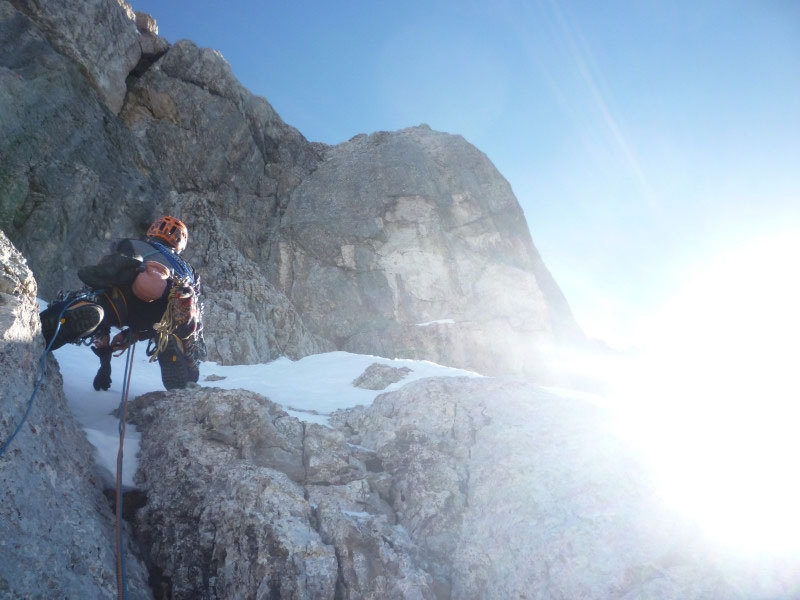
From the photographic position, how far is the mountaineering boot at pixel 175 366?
6818 millimetres

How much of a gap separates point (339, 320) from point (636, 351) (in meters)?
20.8

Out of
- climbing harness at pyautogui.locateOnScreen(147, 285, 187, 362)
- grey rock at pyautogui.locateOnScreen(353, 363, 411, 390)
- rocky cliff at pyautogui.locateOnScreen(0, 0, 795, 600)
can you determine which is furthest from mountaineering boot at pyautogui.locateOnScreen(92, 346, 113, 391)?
grey rock at pyautogui.locateOnScreen(353, 363, 411, 390)

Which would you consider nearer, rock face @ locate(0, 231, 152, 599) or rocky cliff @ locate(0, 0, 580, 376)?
rock face @ locate(0, 231, 152, 599)

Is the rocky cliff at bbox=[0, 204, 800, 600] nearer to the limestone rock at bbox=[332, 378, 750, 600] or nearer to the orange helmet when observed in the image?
the limestone rock at bbox=[332, 378, 750, 600]

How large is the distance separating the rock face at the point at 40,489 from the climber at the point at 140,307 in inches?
21.5

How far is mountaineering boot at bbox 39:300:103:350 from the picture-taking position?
5.19 metres

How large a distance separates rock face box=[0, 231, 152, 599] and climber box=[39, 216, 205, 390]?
0.55 metres

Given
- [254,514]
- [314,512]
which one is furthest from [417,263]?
[254,514]

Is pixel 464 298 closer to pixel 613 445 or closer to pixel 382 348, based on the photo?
pixel 382 348

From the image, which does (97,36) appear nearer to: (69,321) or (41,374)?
(69,321)

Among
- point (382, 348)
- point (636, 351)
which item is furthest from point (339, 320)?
point (636, 351)

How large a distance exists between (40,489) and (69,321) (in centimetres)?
223

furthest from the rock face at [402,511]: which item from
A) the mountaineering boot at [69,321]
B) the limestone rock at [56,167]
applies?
the limestone rock at [56,167]

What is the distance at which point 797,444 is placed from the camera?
5027 mm
